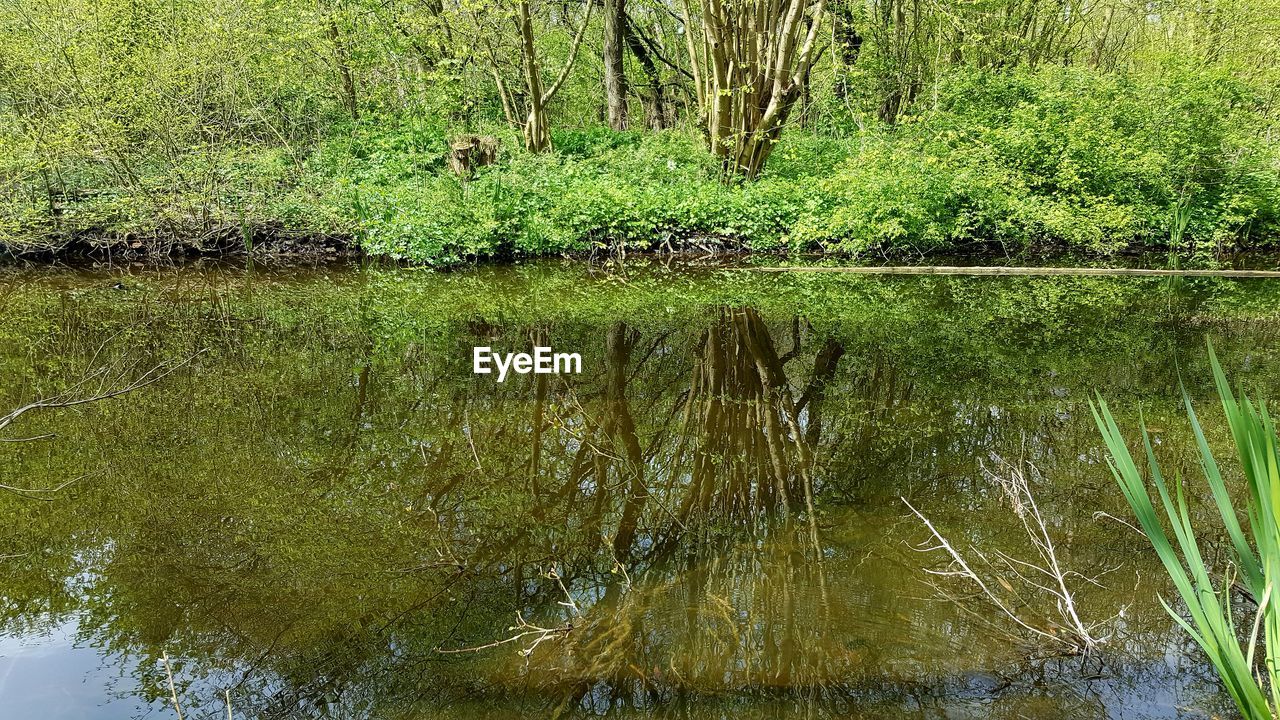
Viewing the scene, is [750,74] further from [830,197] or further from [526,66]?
[526,66]

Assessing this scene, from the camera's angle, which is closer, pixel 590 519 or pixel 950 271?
pixel 590 519

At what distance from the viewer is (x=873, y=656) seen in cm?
304

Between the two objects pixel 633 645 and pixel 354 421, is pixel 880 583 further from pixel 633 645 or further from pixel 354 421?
pixel 354 421

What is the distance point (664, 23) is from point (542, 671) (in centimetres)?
2116

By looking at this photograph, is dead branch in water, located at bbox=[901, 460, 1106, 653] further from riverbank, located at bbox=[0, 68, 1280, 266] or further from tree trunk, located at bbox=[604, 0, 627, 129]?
tree trunk, located at bbox=[604, 0, 627, 129]

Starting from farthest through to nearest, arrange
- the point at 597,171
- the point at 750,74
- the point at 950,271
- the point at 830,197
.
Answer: the point at 597,171, the point at 750,74, the point at 830,197, the point at 950,271

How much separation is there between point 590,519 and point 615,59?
49.2 ft

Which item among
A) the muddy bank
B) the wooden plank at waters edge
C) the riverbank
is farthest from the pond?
the muddy bank

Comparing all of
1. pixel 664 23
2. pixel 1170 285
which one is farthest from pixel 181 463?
pixel 664 23

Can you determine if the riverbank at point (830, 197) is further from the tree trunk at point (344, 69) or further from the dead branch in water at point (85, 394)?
the dead branch in water at point (85, 394)

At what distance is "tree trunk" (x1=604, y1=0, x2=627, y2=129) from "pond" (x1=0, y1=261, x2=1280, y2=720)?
409 inches

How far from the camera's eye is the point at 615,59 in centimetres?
1734

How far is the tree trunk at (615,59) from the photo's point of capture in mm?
16859

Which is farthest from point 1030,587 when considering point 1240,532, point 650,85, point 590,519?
point 650,85
